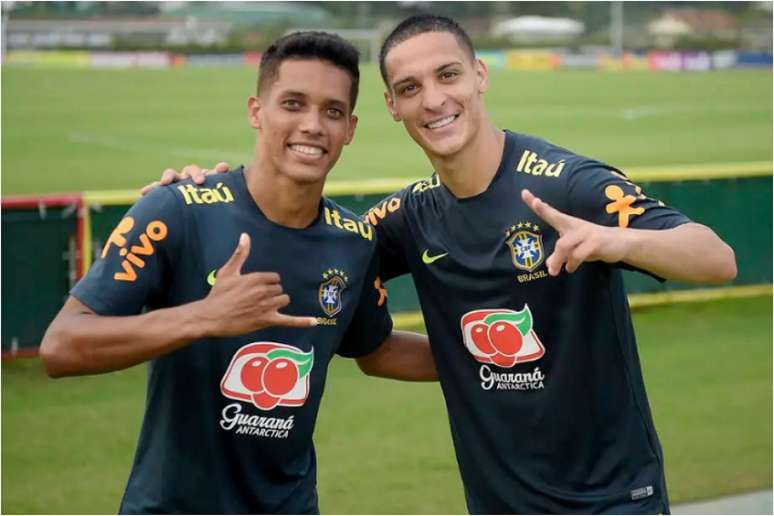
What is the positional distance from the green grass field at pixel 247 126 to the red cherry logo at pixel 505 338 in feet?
62.0

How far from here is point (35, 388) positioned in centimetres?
Result: 1062

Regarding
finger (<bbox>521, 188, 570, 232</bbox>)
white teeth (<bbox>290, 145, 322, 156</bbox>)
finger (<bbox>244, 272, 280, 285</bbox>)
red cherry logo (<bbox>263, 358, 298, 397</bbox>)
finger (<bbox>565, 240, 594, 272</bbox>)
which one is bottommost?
red cherry logo (<bbox>263, 358, 298, 397</bbox>)

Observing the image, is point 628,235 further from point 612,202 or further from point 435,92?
point 435,92

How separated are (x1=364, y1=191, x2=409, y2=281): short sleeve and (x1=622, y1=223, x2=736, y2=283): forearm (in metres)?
1.09

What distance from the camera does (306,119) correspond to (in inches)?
175

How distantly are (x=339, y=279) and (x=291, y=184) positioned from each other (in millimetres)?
394

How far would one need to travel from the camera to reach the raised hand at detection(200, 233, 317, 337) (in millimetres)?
4012

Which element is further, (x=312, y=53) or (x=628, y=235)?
(x=312, y=53)

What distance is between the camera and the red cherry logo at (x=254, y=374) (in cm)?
439

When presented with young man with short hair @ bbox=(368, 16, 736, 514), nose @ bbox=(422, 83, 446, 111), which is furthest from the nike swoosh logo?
nose @ bbox=(422, 83, 446, 111)

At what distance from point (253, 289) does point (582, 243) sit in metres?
1.04

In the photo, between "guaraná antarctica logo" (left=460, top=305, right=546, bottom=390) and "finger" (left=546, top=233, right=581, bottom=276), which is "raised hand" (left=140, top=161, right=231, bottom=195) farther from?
"finger" (left=546, top=233, right=581, bottom=276)

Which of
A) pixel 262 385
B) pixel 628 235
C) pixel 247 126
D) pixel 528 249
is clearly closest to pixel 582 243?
pixel 628 235

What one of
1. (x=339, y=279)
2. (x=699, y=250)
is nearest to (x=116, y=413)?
(x=339, y=279)
